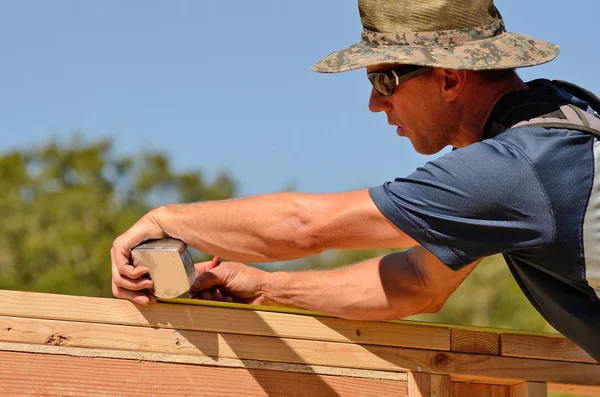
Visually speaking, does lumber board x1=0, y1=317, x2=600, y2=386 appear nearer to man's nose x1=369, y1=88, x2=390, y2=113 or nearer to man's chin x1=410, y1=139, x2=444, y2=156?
man's chin x1=410, y1=139, x2=444, y2=156

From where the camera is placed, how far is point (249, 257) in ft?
9.18

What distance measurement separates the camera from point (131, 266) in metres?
2.77

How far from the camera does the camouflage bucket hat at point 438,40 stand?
9.24 ft

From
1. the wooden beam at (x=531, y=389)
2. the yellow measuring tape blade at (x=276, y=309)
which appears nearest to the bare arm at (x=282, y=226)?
the yellow measuring tape blade at (x=276, y=309)

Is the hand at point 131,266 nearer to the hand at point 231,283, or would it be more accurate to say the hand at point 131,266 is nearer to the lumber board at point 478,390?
the hand at point 231,283

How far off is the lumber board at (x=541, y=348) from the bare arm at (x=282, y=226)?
2.50 feet

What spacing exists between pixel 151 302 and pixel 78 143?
83.6 feet

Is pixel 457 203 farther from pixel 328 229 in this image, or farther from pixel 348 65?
pixel 348 65

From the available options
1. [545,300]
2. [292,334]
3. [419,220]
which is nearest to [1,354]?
[292,334]

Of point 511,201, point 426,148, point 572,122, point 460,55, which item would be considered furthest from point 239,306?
point 572,122

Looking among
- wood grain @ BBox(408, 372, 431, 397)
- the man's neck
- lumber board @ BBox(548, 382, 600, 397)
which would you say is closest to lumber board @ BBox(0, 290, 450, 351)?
wood grain @ BBox(408, 372, 431, 397)

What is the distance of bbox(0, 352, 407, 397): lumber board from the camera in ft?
8.73

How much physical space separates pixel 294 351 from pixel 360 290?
1.17 ft

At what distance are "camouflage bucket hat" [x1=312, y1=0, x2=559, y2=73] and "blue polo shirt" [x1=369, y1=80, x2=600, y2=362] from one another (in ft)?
1.08
